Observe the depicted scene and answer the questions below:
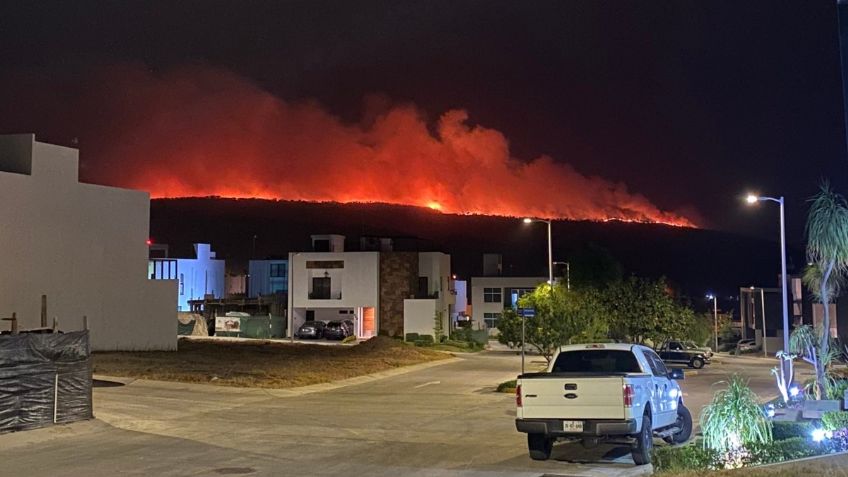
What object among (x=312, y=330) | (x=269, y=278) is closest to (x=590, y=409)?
(x=312, y=330)

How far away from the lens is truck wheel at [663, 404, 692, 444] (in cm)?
1641

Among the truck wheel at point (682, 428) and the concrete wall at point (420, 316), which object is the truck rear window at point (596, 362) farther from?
the concrete wall at point (420, 316)

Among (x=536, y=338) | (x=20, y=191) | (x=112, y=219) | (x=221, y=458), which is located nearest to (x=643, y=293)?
(x=536, y=338)

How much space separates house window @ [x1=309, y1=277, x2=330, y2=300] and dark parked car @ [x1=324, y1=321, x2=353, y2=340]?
192 inches

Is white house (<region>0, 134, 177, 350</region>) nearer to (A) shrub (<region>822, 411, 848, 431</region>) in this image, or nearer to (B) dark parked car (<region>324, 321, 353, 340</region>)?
(B) dark parked car (<region>324, 321, 353, 340</region>)

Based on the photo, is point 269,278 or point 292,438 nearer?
point 292,438

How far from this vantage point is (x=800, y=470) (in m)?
10.6

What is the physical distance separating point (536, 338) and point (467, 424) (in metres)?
12.1

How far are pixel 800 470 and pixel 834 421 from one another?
161 inches

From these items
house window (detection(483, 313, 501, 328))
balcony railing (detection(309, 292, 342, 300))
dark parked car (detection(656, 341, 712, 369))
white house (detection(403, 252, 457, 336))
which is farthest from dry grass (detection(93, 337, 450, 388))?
house window (detection(483, 313, 501, 328))

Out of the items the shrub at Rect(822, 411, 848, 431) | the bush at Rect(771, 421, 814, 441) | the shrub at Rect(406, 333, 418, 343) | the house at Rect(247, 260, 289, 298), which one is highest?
the house at Rect(247, 260, 289, 298)

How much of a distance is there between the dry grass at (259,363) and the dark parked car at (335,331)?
15554mm

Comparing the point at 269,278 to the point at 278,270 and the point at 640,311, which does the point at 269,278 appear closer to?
the point at 278,270

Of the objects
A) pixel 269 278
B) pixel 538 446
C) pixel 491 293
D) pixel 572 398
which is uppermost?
pixel 269 278
